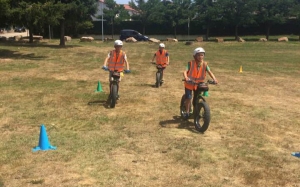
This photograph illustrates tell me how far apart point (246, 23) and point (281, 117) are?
44675 millimetres

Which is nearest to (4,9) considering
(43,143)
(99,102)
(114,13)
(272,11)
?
(99,102)

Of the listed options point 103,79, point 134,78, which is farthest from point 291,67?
point 103,79

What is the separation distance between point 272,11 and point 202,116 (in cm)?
4766

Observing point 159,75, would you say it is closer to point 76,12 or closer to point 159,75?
point 159,75

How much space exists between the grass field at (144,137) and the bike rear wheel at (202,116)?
7.0 inches

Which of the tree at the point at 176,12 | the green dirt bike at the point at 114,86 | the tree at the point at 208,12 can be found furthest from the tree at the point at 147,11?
the green dirt bike at the point at 114,86

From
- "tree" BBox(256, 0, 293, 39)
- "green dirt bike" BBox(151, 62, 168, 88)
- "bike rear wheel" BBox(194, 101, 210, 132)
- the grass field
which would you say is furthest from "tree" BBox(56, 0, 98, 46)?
"tree" BBox(256, 0, 293, 39)

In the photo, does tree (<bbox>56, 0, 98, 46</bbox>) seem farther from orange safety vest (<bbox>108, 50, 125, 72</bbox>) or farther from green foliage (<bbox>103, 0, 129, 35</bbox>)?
green foliage (<bbox>103, 0, 129, 35</bbox>)

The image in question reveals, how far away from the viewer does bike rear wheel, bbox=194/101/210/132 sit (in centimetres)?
754

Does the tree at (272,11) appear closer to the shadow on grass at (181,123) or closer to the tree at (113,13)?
the tree at (113,13)

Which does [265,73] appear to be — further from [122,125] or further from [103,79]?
[122,125]

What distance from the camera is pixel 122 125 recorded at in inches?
324

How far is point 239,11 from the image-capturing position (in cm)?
5044

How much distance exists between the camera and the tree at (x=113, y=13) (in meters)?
58.5
